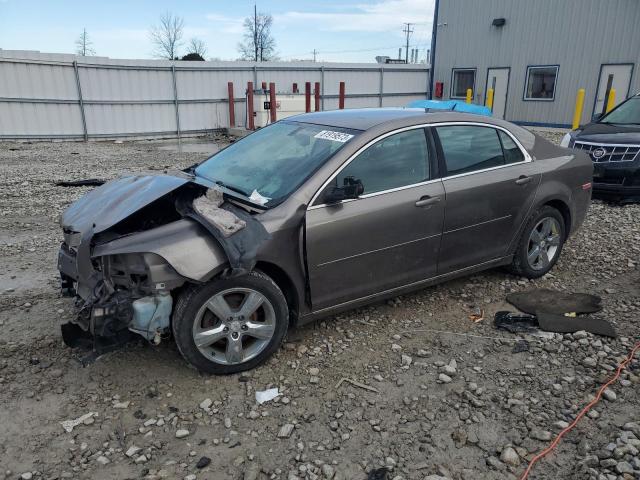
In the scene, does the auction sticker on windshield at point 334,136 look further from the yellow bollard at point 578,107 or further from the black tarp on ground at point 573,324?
the yellow bollard at point 578,107

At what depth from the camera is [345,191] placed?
133 inches

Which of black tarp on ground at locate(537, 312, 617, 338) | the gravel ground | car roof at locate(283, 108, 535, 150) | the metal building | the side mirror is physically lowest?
the gravel ground

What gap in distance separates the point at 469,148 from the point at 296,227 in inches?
71.8

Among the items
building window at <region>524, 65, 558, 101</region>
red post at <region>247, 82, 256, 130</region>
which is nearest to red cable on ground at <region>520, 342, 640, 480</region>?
red post at <region>247, 82, 256, 130</region>

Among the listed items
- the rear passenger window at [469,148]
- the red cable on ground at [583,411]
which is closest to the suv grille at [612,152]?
the rear passenger window at [469,148]

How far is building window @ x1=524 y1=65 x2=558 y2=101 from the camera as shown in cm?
1919

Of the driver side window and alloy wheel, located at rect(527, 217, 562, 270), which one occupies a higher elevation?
the driver side window

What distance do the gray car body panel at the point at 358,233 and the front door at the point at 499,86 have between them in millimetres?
17953

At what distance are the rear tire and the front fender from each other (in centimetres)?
296

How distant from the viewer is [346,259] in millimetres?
3520

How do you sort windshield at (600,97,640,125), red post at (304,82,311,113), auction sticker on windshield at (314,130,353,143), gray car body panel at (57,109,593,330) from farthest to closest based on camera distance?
red post at (304,82,311,113) → windshield at (600,97,640,125) → auction sticker on windshield at (314,130,353,143) → gray car body panel at (57,109,593,330)

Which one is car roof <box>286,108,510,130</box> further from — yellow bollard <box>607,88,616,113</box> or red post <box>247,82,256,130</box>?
yellow bollard <box>607,88,616,113</box>

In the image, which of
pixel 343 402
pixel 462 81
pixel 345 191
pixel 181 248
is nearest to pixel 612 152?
pixel 345 191

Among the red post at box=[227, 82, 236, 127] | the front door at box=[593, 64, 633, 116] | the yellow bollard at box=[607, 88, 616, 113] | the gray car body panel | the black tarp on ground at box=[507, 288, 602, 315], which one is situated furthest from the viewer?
the red post at box=[227, 82, 236, 127]
